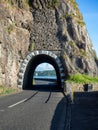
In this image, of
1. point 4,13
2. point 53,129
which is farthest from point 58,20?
point 53,129

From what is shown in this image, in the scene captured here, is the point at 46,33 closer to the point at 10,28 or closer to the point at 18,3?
the point at 18,3

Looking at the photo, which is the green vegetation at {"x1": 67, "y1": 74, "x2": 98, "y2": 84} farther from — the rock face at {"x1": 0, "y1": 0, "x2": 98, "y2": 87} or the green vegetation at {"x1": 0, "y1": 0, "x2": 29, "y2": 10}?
the green vegetation at {"x1": 0, "y1": 0, "x2": 29, "y2": 10}

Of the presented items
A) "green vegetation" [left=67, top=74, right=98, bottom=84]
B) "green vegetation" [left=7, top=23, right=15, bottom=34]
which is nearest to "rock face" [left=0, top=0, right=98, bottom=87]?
"green vegetation" [left=7, top=23, right=15, bottom=34]

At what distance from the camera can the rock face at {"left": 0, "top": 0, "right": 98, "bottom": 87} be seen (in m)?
44.5

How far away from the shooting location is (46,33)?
51188 millimetres

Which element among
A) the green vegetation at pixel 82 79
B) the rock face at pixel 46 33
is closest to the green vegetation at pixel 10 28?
the rock face at pixel 46 33

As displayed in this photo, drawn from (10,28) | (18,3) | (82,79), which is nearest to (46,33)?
(18,3)

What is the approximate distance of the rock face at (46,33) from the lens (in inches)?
1751

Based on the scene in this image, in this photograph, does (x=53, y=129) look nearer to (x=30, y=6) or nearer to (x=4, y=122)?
(x=4, y=122)

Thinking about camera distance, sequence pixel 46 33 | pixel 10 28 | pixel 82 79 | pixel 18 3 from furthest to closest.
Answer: pixel 46 33 → pixel 18 3 → pixel 82 79 → pixel 10 28

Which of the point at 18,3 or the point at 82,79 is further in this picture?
the point at 18,3

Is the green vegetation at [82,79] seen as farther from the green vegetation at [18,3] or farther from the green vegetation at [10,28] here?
the green vegetation at [18,3]

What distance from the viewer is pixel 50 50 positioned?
49031mm

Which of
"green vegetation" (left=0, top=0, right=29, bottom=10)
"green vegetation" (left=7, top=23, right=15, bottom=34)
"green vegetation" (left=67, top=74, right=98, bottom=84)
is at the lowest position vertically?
"green vegetation" (left=67, top=74, right=98, bottom=84)
